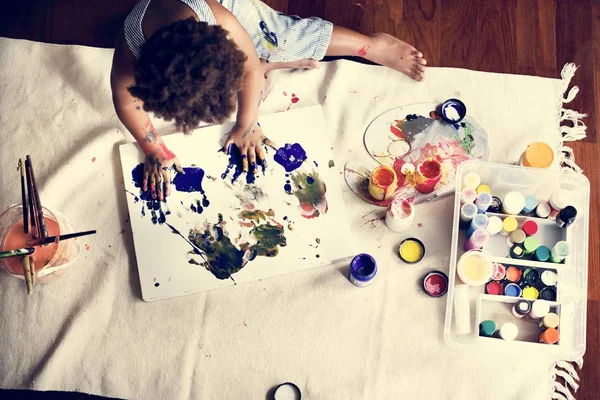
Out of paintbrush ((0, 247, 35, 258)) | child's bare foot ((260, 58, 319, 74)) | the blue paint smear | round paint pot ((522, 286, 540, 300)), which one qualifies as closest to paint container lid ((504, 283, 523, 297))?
round paint pot ((522, 286, 540, 300))

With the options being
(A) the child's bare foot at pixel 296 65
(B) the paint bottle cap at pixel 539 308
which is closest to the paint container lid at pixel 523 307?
(B) the paint bottle cap at pixel 539 308

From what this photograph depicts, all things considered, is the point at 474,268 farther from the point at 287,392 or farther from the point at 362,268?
the point at 287,392

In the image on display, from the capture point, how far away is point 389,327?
1.11 m

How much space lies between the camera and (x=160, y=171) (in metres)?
1.16

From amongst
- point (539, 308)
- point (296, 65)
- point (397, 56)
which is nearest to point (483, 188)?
point (539, 308)

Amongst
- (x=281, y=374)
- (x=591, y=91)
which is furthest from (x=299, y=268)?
(x=591, y=91)

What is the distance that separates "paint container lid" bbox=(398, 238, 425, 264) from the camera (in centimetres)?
113

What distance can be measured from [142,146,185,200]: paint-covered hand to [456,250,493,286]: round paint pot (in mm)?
572

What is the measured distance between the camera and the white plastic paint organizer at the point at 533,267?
105 centimetres

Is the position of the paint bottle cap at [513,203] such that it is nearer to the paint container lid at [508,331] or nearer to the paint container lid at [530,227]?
the paint container lid at [530,227]

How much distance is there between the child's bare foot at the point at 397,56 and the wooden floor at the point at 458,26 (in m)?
0.06

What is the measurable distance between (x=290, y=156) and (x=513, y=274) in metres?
0.48

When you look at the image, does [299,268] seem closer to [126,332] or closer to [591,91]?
[126,332]

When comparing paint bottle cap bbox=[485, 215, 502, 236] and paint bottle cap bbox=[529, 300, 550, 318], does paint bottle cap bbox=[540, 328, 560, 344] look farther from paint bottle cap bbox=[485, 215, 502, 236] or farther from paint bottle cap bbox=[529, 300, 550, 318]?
paint bottle cap bbox=[485, 215, 502, 236]
